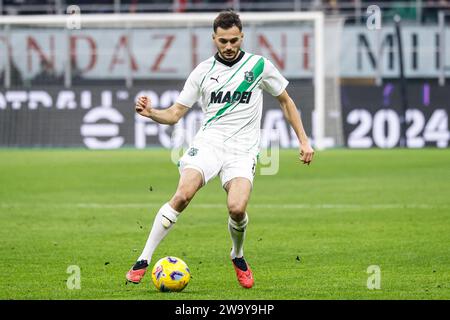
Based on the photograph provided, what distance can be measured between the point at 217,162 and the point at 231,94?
22.7 inches

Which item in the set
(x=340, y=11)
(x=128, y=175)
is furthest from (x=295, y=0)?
(x=128, y=175)

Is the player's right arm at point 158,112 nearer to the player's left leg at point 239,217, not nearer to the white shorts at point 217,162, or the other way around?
the white shorts at point 217,162

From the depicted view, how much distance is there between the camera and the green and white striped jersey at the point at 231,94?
32.3 ft

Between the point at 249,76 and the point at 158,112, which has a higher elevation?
the point at 249,76

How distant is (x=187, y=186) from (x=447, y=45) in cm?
2364

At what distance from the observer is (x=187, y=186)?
9516 mm

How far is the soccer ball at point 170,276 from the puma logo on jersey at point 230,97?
1.44 meters

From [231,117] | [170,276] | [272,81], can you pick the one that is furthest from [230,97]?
[170,276]

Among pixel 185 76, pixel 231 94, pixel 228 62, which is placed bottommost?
pixel 185 76

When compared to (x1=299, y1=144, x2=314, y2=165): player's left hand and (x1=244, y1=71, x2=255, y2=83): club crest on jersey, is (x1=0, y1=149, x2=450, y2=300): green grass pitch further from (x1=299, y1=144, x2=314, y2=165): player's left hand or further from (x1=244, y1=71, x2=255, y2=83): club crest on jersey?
(x1=244, y1=71, x2=255, y2=83): club crest on jersey

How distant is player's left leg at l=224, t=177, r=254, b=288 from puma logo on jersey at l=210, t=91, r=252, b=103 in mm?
664

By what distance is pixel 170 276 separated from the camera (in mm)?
9188

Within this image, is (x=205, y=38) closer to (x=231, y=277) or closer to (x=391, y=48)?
(x=391, y=48)

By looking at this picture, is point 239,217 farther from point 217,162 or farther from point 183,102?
point 183,102
